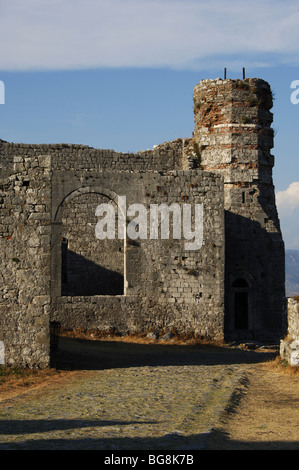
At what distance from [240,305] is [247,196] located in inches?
A: 154

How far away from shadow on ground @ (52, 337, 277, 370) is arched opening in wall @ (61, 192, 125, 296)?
20.4ft

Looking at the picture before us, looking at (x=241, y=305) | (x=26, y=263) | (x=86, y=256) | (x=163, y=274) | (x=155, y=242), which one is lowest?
(x=241, y=305)

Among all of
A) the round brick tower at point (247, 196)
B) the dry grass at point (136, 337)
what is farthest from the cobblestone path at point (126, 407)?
the round brick tower at point (247, 196)

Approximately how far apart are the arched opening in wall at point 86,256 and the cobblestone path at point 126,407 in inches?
377

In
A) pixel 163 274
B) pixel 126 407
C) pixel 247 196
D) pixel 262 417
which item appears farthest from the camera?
pixel 247 196

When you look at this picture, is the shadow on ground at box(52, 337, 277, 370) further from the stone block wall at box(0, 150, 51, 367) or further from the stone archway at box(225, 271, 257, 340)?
the stone archway at box(225, 271, 257, 340)

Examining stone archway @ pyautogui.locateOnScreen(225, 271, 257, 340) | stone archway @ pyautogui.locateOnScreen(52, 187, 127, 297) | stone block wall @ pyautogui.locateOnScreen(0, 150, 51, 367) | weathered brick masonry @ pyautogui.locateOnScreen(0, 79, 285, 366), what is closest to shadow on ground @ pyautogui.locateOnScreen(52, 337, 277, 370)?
stone block wall @ pyautogui.locateOnScreen(0, 150, 51, 367)

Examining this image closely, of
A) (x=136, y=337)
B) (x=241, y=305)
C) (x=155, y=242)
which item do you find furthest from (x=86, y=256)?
(x=241, y=305)

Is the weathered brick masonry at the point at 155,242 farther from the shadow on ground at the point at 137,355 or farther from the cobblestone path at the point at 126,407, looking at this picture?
the cobblestone path at the point at 126,407

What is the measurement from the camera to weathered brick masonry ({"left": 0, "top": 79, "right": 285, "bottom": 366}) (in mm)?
13352

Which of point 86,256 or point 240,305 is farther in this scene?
point 86,256

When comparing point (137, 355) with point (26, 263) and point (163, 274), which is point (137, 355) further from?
point (26, 263)

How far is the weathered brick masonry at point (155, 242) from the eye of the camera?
43.8 ft

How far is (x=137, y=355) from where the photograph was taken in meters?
17.1
